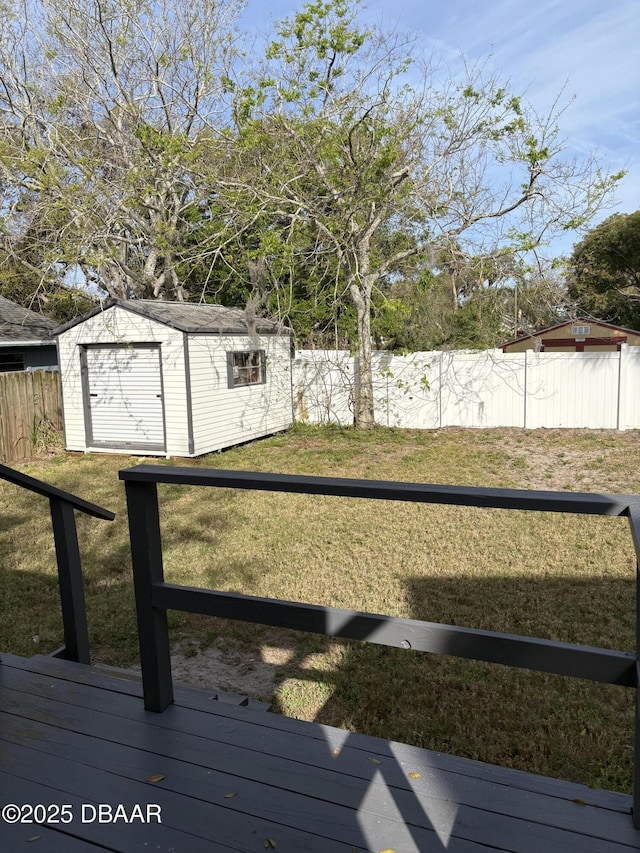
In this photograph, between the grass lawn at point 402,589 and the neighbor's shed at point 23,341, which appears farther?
the neighbor's shed at point 23,341

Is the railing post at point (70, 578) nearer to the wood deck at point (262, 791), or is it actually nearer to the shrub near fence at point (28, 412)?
the wood deck at point (262, 791)

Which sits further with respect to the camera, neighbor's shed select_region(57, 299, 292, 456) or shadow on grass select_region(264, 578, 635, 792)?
neighbor's shed select_region(57, 299, 292, 456)

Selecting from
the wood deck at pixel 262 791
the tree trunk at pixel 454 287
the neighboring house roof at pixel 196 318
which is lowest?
the wood deck at pixel 262 791

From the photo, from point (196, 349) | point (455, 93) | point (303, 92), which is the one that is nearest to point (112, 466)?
point (196, 349)

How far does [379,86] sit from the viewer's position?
1188 centimetres

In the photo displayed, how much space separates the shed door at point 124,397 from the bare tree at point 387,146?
145 inches

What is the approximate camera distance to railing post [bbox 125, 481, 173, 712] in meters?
2.18

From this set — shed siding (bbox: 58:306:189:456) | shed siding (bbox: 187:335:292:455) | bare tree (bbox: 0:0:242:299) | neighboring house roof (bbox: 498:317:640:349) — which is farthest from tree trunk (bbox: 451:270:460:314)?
shed siding (bbox: 58:306:189:456)

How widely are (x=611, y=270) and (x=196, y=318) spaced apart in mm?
18822

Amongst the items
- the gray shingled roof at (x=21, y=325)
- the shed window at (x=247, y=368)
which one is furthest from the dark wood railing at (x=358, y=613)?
the gray shingled roof at (x=21, y=325)

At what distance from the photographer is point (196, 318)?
11766mm

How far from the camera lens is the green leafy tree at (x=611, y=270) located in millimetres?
22688

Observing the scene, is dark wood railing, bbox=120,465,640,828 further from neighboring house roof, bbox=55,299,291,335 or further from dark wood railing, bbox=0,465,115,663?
neighboring house roof, bbox=55,299,291,335

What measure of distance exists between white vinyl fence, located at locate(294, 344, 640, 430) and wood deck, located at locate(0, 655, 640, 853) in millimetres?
11196
